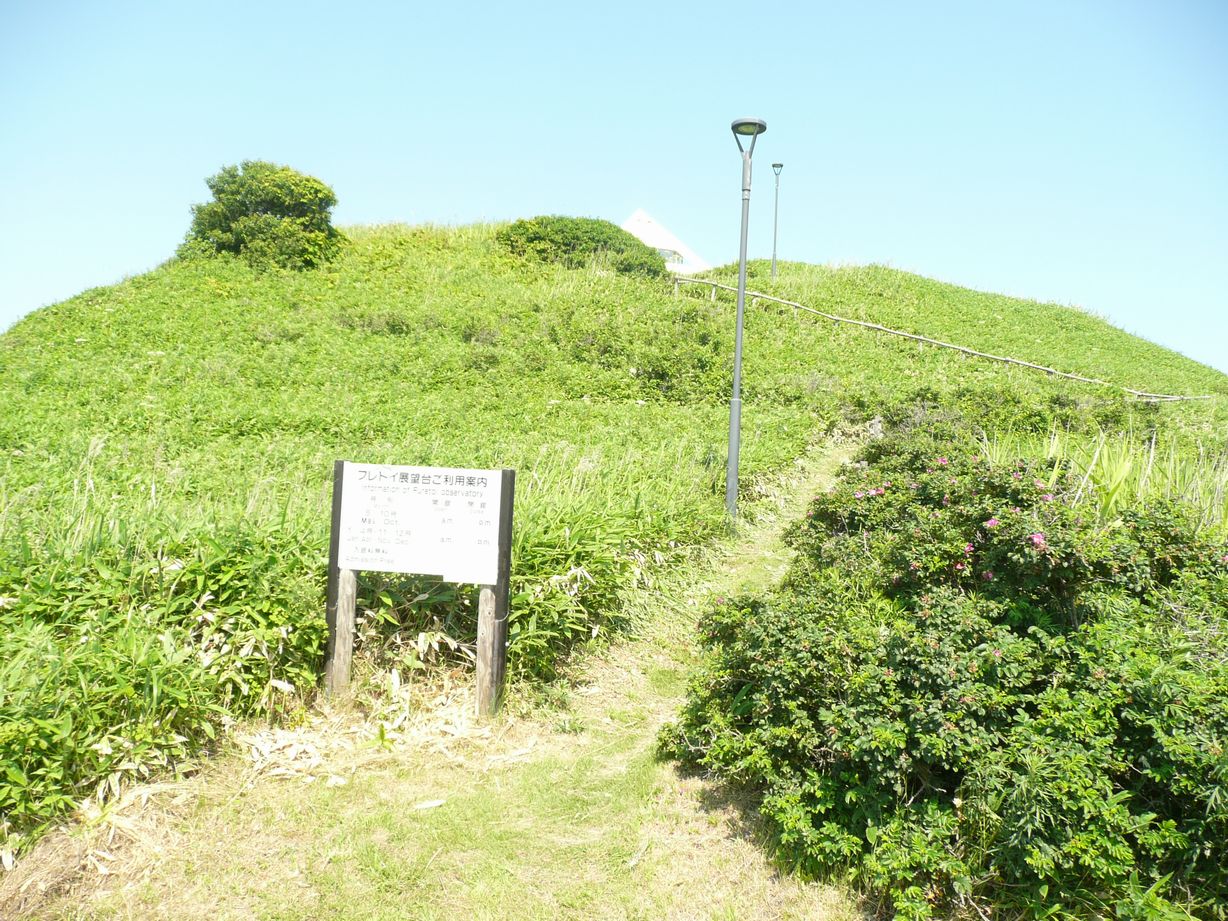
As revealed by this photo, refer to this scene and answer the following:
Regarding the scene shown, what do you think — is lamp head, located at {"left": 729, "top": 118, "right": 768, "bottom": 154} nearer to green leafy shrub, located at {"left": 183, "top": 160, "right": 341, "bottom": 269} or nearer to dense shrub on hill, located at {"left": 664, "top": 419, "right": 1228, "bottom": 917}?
dense shrub on hill, located at {"left": 664, "top": 419, "right": 1228, "bottom": 917}

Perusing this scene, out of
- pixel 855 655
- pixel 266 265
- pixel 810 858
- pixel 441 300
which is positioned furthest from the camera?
pixel 266 265

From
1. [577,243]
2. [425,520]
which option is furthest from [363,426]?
[577,243]

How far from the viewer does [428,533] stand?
4625 millimetres

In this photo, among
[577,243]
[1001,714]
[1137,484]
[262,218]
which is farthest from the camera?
[577,243]

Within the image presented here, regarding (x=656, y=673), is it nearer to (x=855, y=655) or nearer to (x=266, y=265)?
(x=855, y=655)

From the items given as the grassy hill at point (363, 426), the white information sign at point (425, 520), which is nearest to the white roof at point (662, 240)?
the grassy hill at point (363, 426)

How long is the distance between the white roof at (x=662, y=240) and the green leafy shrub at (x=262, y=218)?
20132 millimetres

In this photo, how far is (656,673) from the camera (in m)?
5.55

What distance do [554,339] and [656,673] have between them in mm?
11651

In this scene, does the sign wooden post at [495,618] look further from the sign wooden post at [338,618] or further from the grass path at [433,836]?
the sign wooden post at [338,618]

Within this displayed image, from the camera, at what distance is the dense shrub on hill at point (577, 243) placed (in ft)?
73.7

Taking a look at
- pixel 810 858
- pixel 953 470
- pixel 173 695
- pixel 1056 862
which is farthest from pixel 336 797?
pixel 953 470

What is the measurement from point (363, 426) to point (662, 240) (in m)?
30.1

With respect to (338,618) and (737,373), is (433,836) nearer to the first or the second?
(338,618)
